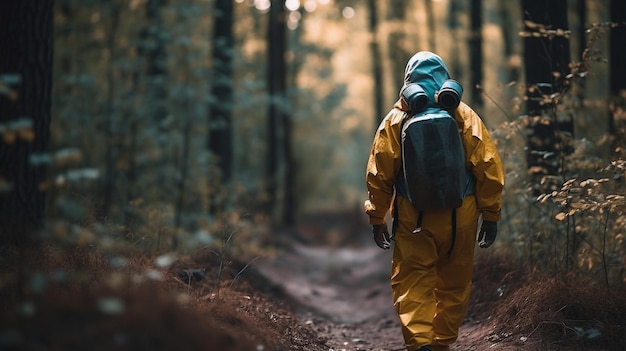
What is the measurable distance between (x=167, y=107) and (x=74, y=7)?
9.54 ft

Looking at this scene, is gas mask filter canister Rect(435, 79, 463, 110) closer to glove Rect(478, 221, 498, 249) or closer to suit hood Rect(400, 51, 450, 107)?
suit hood Rect(400, 51, 450, 107)

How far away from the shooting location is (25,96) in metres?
5.48

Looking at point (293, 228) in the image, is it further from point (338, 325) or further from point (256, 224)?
point (338, 325)

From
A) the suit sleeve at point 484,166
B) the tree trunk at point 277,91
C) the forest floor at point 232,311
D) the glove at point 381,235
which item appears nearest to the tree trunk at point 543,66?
the forest floor at point 232,311

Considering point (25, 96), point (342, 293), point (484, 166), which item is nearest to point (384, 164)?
point (484, 166)

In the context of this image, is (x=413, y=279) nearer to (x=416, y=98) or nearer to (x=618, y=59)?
(x=416, y=98)

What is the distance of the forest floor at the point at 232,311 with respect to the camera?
3.00 m

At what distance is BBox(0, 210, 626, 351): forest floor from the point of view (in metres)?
3.00

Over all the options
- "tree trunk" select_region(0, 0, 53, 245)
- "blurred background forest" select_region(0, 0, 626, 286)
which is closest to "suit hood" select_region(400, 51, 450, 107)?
"blurred background forest" select_region(0, 0, 626, 286)

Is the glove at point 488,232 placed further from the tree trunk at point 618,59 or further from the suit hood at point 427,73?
the tree trunk at point 618,59

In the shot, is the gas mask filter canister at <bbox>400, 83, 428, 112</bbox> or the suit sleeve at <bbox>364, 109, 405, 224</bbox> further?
the suit sleeve at <bbox>364, 109, 405, 224</bbox>

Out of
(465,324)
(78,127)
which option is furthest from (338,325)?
(78,127)

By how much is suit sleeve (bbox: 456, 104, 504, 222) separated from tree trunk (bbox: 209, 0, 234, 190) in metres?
8.23

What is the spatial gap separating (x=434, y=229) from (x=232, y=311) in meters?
1.62
